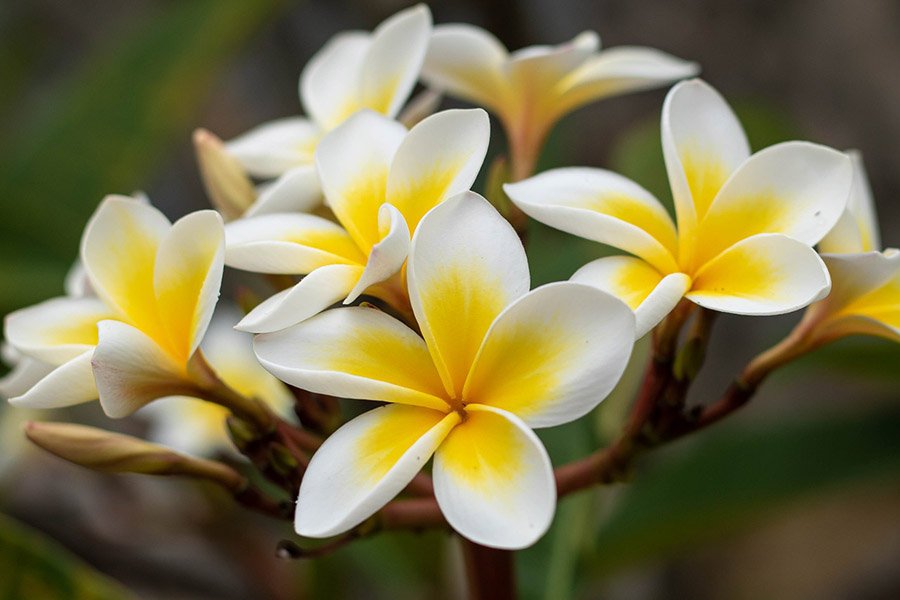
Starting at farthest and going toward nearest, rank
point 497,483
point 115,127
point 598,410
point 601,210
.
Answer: point 115,127 < point 598,410 < point 601,210 < point 497,483

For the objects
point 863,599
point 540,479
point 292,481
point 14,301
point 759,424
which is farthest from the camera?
point 863,599

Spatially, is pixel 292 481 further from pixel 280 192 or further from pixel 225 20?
pixel 225 20

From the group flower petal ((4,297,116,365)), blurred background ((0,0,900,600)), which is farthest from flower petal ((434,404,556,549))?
blurred background ((0,0,900,600))

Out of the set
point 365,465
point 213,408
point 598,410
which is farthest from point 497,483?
point 213,408

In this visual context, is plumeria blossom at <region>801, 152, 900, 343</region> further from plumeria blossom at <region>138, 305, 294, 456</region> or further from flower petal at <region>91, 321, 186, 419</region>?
plumeria blossom at <region>138, 305, 294, 456</region>

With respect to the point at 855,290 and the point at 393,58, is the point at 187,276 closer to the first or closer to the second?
the point at 393,58

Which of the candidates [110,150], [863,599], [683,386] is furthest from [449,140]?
[863,599]

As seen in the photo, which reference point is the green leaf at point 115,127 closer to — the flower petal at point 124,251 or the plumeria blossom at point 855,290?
the flower petal at point 124,251
